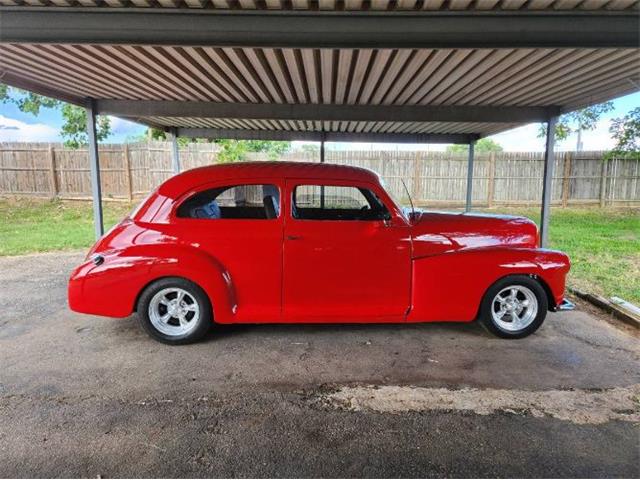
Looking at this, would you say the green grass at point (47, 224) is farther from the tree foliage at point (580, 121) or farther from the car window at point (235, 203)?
the tree foliage at point (580, 121)

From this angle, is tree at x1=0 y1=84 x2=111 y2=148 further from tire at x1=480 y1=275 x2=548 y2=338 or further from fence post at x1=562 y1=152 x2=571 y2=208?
fence post at x1=562 y1=152 x2=571 y2=208

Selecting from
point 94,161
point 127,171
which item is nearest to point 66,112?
point 127,171

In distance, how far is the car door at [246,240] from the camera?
12.6 feet

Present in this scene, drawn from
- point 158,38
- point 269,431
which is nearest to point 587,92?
point 158,38

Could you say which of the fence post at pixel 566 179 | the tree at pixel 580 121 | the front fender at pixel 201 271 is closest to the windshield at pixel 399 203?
the front fender at pixel 201 271

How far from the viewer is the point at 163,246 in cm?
377

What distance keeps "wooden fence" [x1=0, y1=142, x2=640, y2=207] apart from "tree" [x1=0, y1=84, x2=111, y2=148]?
510mm

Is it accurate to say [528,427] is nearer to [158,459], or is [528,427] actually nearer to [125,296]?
[158,459]

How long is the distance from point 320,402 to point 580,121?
64.4 feet

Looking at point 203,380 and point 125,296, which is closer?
point 203,380

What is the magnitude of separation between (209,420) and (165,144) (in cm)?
1379

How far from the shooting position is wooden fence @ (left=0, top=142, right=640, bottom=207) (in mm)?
14320

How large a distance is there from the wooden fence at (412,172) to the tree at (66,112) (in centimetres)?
51

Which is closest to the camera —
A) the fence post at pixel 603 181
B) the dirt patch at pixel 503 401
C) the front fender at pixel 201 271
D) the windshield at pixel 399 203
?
the dirt patch at pixel 503 401
